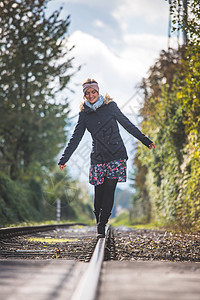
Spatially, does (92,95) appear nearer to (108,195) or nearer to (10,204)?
(108,195)

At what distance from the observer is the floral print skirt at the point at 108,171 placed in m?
4.96

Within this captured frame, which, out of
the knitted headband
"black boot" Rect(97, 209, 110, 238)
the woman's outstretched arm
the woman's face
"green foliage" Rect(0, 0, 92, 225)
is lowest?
"black boot" Rect(97, 209, 110, 238)

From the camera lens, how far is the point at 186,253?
4.36 metres

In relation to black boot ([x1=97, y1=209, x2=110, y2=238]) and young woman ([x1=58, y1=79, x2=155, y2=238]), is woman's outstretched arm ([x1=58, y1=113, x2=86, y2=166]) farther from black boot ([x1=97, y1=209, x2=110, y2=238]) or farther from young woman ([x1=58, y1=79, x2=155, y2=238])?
black boot ([x1=97, y1=209, x2=110, y2=238])

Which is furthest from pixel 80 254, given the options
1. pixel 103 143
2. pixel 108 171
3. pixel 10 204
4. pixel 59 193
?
pixel 59 193

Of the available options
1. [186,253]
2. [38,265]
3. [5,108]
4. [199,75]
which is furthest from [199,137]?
[5,108]

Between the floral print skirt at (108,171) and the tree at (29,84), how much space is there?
Answer: 1236cm

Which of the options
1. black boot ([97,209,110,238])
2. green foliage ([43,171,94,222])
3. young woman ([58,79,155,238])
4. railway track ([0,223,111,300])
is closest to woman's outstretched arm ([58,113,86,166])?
young woman ([58,79,155,238])

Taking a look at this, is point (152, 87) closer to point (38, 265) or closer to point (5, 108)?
point (5, 108)

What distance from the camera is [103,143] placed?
5004mm

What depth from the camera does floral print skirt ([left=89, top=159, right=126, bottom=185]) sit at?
496 cm

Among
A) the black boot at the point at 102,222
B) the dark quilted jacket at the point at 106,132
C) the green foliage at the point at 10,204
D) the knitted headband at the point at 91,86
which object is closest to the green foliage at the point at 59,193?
the green foliage at the point at 10,204

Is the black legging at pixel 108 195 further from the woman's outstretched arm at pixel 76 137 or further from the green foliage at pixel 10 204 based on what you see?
the green foliage at pixel 10 204

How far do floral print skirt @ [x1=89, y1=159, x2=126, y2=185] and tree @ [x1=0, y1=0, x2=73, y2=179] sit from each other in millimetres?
12357
